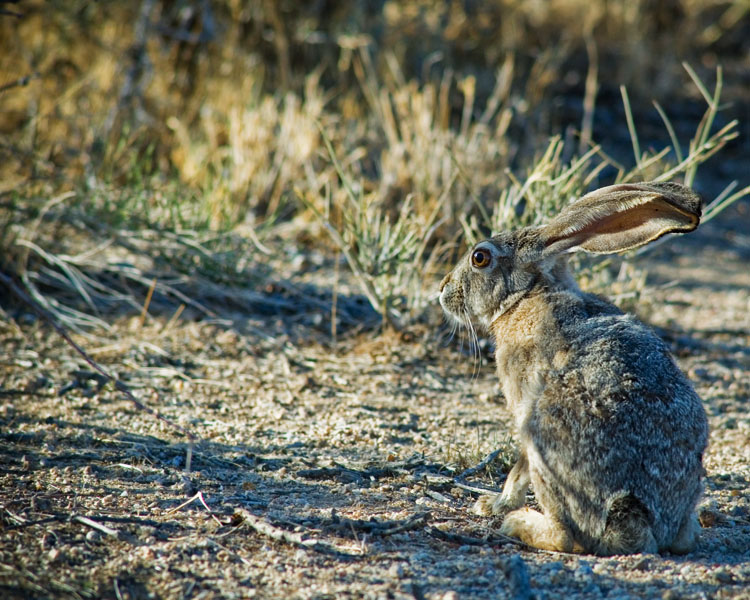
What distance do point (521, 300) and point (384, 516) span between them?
3.79 ft

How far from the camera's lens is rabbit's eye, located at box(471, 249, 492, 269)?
14.2 feet

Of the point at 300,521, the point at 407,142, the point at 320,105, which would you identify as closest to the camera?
the point at 300,521

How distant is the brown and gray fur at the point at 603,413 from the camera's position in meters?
3.48

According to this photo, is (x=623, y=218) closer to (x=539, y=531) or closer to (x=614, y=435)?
(x=614, y=435)

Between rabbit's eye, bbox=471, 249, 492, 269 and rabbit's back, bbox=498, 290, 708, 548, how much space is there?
768mm

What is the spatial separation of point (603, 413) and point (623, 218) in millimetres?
932

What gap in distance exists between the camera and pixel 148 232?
6.12 meters

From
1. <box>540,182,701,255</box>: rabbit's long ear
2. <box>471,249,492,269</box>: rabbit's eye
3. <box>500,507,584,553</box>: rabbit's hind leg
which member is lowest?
<box>500,507,584,553</box>: rabbit's hind leg

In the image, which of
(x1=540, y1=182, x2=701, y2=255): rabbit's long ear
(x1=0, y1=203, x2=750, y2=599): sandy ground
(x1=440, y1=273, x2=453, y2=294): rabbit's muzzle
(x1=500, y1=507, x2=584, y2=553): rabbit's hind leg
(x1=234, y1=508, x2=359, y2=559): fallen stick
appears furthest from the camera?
(x1=440, y1=273, x2=453, y2=294): rabbit's muzzle

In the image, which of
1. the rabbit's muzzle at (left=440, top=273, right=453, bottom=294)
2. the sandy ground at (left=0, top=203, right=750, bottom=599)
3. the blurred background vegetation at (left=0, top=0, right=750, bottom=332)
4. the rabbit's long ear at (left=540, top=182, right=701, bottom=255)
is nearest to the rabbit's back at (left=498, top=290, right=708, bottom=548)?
the sandy ground at (left=0, top=203, right=750, bottom=599)

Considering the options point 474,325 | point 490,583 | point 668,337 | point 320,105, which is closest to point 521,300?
point 474,325

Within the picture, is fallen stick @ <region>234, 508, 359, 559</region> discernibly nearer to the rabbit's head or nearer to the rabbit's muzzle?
the rabbit's head

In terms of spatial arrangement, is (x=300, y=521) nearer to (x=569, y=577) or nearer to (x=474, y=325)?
(x=569, y=577)

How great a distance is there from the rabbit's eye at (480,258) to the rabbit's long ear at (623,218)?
0.30 m
